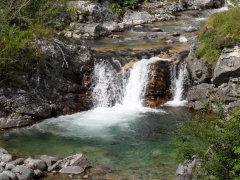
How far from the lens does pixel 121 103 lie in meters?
25.7

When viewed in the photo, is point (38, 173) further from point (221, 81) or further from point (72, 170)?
point (221, 81)

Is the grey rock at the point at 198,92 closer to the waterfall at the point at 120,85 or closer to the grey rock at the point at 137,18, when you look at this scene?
the waterfall at the point at 120,85

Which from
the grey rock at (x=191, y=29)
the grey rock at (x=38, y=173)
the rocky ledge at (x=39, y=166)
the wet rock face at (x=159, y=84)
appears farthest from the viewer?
the grey rock at (x=191, y=29)

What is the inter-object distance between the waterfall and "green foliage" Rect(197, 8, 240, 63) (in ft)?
9.15

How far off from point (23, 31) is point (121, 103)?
6481mm

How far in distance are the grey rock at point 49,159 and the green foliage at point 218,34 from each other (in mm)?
10958

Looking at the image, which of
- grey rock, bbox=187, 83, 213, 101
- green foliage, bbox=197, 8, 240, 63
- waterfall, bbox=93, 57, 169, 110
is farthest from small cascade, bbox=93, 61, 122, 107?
green foliage, bbox=197, 8, 240, 63

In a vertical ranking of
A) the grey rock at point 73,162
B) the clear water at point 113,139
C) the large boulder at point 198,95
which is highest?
the large boulder at point 198,95

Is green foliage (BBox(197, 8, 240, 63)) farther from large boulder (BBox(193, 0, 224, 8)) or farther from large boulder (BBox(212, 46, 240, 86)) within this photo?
large boulder (BBox(193, 0, 224, 8))

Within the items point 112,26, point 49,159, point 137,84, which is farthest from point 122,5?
point 49,159

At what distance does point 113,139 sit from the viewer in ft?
65.6

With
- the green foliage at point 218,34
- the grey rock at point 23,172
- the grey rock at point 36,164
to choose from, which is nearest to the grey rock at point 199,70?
the green foliage at point 218,34

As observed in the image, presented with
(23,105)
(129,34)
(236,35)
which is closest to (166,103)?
(236,35)

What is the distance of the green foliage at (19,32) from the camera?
22.9m
